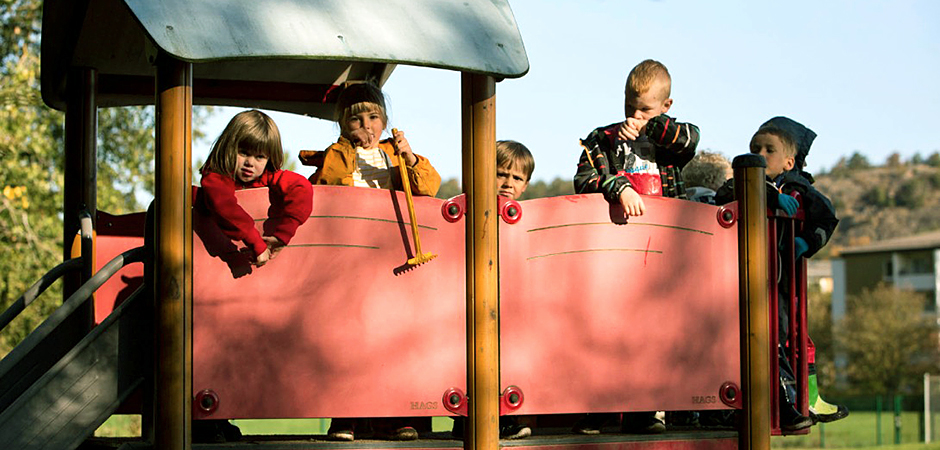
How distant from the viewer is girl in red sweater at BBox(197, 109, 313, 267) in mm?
4461

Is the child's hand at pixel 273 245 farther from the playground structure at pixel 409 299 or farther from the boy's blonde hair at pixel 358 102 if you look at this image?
the boy's blonde hair at pixel 358 102

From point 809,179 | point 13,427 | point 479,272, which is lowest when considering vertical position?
point 13,427

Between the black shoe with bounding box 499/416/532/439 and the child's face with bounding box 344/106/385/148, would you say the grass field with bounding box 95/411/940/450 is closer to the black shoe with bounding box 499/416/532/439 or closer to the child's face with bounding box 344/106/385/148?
the black shoe with bounding box 499/416/532/439

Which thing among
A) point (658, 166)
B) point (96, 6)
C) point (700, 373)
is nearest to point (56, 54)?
point (96, 6)

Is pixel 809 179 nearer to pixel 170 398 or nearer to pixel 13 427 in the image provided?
pixel 170 398

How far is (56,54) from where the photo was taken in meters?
6.14

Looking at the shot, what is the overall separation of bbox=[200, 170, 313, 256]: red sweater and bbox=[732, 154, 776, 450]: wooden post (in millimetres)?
1949

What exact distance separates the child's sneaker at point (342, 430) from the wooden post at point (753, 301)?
1.74 metres

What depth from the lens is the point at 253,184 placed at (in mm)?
4750

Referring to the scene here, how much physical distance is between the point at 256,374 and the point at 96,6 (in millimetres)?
2114

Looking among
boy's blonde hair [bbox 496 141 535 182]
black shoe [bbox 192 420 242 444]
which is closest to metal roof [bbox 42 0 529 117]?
boy's blonde hair [bbox 496 141 535 182]

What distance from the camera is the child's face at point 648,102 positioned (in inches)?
207

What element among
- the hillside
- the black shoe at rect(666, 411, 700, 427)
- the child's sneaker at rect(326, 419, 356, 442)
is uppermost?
the hillside

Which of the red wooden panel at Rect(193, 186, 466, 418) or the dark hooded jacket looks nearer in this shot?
the red wooden panel at Rect(193, 186, 466, 418)
